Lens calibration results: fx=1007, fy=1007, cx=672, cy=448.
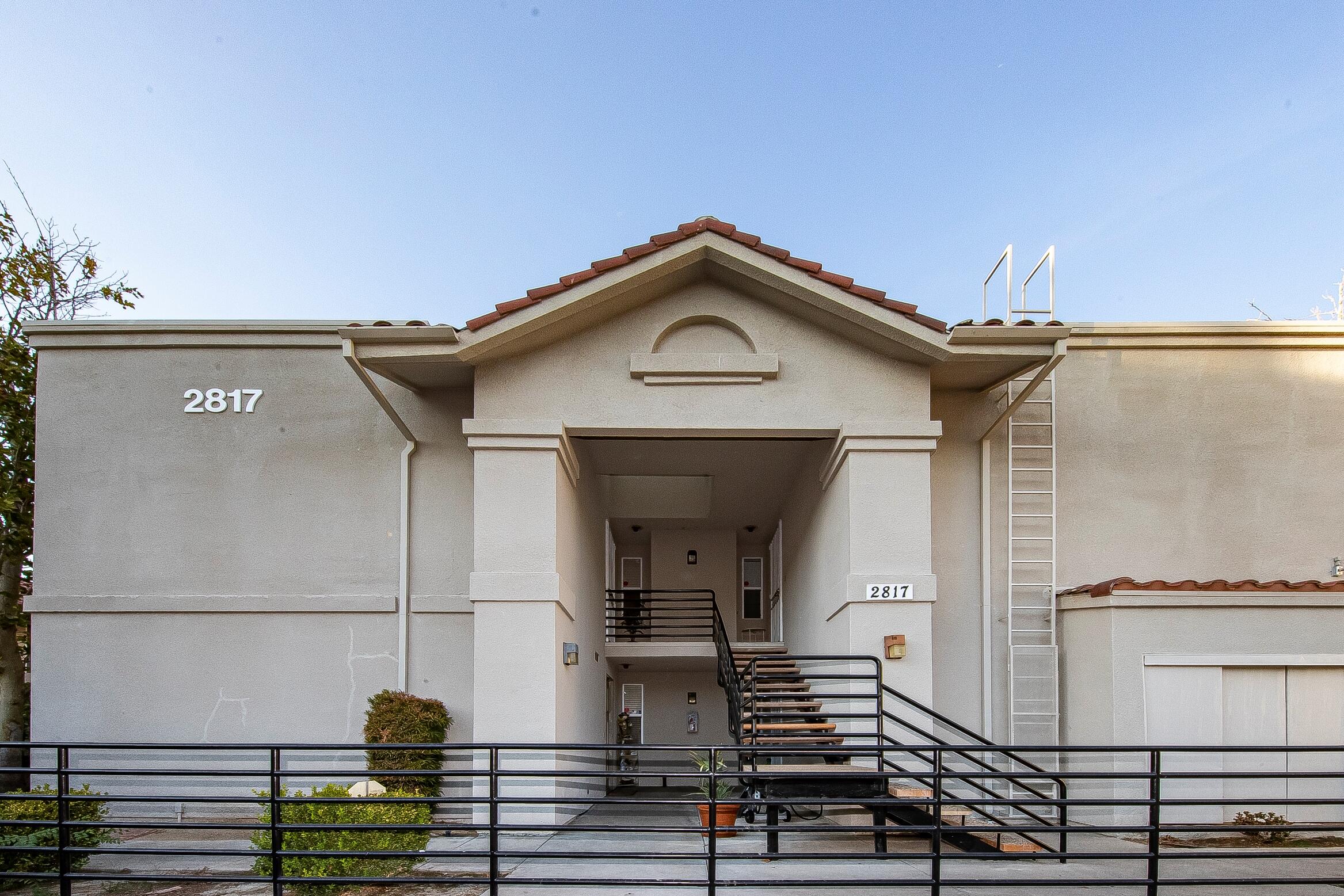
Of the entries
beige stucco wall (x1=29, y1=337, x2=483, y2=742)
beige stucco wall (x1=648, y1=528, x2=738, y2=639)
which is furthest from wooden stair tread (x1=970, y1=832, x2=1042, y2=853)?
beige stucco wall (x1=648, y1=528, x2=738, y2=639)

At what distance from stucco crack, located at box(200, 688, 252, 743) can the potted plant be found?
602 centimetres

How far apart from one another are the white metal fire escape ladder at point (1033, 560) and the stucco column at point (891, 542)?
2160 millimetres

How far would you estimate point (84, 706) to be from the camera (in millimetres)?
13195

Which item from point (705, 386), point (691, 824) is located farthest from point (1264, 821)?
point (705, 386)

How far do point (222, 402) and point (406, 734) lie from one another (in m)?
5.32

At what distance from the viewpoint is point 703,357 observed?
11875 mm

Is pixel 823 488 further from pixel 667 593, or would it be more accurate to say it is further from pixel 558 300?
pixel 667 593

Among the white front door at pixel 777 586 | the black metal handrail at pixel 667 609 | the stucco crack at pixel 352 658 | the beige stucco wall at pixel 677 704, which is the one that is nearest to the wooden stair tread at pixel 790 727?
the stucco crack at pixel 352 658

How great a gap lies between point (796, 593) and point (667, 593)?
628 cm

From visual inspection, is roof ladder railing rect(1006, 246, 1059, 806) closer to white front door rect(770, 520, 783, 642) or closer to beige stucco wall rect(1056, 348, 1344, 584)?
beige stucco wall rect(1056, 348, 1344, 584)

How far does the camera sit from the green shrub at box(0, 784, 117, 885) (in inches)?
345

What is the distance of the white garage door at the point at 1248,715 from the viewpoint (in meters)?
11.5

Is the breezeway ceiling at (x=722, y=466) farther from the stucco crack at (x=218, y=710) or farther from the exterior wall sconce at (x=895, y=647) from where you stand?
the stucco crack at (x=218, y=710)

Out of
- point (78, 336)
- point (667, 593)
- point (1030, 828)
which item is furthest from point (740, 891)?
point (667, 593)
